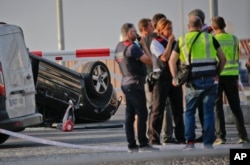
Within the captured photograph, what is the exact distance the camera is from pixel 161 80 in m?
13.7

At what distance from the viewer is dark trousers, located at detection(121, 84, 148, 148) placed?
1317 cm

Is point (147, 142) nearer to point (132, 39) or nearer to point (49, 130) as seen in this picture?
point (132, 39)

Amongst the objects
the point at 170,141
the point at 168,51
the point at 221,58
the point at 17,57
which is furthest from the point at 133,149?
the point at 17,57

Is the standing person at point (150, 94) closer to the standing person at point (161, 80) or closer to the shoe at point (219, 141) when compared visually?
the standing person at point (161, 80)

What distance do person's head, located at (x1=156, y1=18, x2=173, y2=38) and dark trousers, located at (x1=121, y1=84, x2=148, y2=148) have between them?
0.95 metres

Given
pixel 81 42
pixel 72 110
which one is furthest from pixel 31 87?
pixel 81 42

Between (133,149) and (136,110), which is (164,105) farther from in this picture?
(133,149)

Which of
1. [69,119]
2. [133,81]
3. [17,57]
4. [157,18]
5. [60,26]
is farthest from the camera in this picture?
[60,26]

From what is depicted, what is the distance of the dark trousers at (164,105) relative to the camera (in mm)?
13672

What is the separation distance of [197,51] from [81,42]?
8901 mm

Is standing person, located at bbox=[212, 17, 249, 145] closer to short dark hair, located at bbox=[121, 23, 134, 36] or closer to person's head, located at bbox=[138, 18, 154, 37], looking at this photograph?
person's head, located at bbox=[138, 18, 154, 37]

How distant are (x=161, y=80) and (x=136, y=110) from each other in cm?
68

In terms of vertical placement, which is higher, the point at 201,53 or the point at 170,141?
the point at 201,53

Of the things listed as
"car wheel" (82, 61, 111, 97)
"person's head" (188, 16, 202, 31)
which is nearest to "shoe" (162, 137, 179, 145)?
"person's head" (188, 16, 202, 31)
